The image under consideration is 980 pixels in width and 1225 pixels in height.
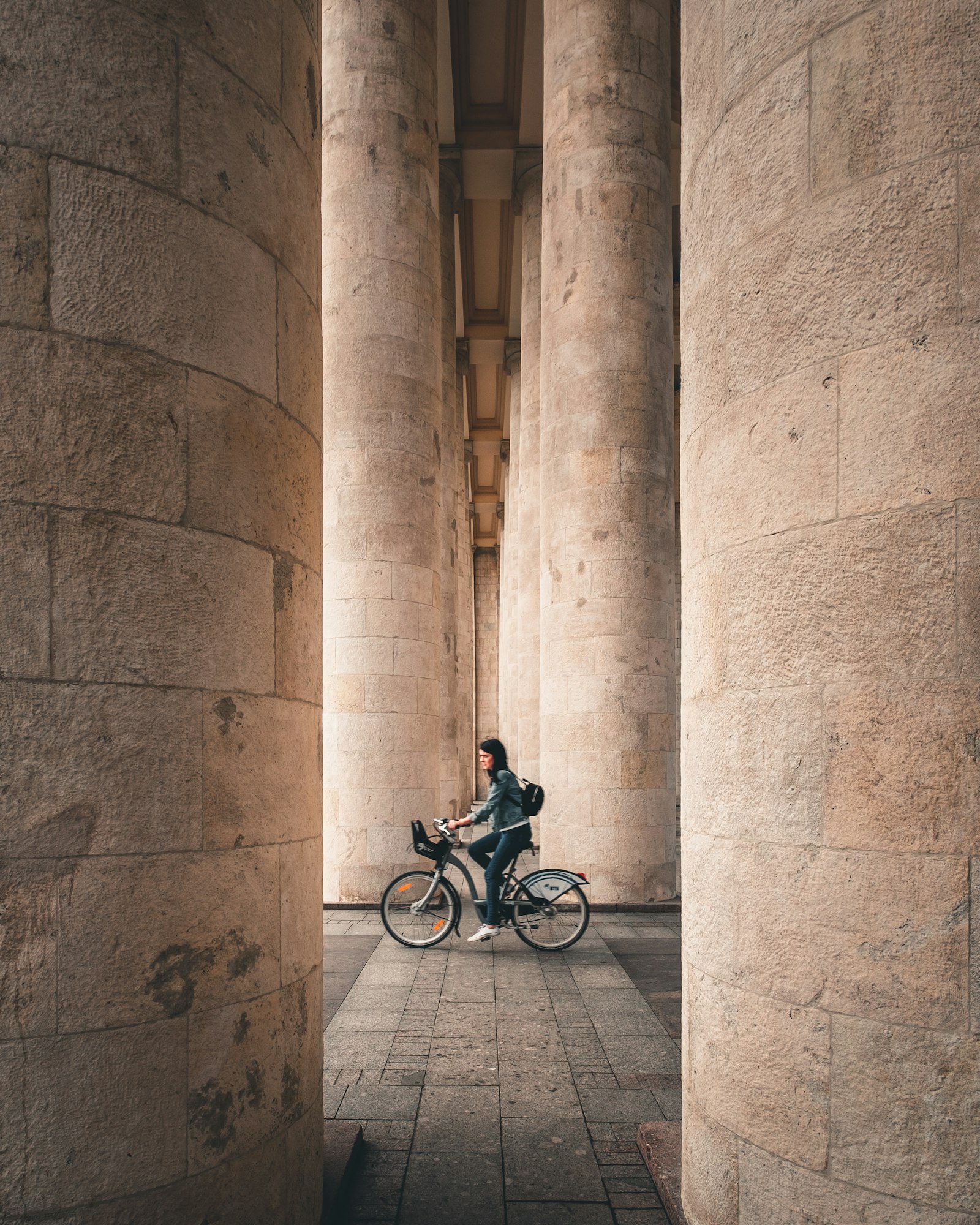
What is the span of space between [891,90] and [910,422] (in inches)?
42.6

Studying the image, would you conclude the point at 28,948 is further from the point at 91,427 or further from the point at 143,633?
the point at 91,427

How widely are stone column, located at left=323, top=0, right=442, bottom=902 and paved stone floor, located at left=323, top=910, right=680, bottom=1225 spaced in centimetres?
277

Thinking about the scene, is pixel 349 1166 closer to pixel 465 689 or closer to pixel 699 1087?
pixel 699 1087

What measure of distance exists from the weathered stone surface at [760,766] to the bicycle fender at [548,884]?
235 inches

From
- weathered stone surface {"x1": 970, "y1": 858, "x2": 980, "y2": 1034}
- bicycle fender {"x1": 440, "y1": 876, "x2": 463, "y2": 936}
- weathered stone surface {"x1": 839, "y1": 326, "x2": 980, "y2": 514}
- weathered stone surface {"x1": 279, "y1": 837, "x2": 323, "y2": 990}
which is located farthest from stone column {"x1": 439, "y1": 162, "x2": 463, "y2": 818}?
weathered stone surface {"x1": 970, "y1": 858, "x2": 980, "y2": 1034}

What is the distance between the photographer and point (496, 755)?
9.03 meters

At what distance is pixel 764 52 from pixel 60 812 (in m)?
3.55

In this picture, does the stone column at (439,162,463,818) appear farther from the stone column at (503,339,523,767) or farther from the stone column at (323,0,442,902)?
the stone column at (323,0,442,902)

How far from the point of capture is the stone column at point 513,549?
29.7 m

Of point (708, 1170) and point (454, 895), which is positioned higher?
point (708, 1170)

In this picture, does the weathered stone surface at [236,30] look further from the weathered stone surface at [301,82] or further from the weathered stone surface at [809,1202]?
the weathered stone surface at [809,1202]

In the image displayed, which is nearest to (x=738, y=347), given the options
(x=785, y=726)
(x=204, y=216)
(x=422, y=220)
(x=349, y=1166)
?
(x=785, y=726)

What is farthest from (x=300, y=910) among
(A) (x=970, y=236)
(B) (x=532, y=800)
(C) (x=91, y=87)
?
(B) (x=532, y=800)

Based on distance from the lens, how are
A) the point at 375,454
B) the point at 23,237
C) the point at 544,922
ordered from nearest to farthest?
Result: the point at 23,237 < the point at 544,922 < the point at 375,454
